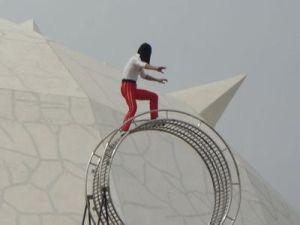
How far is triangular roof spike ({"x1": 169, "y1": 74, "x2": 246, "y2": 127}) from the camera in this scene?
20.4 metres

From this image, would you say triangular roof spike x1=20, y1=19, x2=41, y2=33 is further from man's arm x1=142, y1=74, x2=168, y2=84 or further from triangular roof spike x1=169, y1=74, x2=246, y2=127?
man's arm x1=142, y1=74, x2=168, y2=84

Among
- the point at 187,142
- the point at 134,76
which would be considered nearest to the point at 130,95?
the point at 134,76

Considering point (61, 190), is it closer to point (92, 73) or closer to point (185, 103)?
point (92, 73)

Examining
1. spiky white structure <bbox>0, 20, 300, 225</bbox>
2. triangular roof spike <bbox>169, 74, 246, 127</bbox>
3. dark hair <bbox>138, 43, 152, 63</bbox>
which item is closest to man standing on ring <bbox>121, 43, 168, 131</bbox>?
dark hair <bbox>138, 43, 152, 63</bbox>

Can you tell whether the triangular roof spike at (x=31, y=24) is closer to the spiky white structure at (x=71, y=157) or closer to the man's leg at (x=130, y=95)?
the spiky white structure at (x=71, y=157)

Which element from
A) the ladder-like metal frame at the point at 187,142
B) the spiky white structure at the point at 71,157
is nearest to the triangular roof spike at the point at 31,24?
the spiky white structure at the point at 71,157

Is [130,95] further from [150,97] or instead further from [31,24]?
[31,24]

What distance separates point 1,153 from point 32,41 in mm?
4944

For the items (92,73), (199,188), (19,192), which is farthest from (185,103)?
(19,192)

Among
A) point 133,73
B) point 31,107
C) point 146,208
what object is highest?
point 133,73

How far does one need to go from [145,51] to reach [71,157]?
299 centimetres

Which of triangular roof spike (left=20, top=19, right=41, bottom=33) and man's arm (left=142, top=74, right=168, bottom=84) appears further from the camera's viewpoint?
triangular roof spike (left=20, top=19, right=41, bottom=33)

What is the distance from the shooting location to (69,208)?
11.9 meters

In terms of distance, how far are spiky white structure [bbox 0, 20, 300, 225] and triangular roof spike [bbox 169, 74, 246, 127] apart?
13.1 feet
